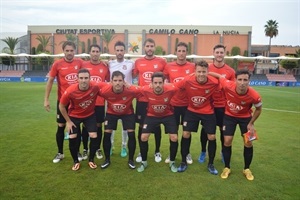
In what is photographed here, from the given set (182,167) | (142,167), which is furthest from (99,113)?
(182,167)

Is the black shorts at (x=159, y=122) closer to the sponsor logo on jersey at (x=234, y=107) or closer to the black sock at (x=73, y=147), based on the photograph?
the sponsor logo on jersey at (x=234, y=107)

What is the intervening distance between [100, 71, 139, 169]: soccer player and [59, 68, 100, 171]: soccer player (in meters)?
0.22

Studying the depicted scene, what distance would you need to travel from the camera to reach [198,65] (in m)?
5.23

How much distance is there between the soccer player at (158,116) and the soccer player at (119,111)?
0.25 m

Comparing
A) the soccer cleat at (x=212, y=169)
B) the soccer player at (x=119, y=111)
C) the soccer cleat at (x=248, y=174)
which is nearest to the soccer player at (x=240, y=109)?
the soccer cleat at (x=248, y=174)

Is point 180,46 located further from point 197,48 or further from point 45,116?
point 197,48

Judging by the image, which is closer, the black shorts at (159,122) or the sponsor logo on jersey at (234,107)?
the sponsor logo on jersey at (234,107)

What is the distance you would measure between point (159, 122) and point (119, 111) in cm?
87

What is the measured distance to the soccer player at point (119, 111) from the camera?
5516 millimetres

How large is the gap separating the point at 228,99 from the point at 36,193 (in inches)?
148

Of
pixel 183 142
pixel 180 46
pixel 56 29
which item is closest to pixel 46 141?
pixel 183 142

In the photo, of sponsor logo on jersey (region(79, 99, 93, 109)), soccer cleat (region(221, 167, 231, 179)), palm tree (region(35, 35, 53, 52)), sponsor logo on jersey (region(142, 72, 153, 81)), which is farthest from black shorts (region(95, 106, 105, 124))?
palm tree (region(35, 35, 53, 52))

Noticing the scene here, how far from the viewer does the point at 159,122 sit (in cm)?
556

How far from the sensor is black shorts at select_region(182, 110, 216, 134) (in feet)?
17.9
